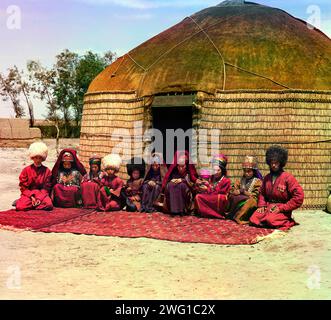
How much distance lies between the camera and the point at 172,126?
9.24m

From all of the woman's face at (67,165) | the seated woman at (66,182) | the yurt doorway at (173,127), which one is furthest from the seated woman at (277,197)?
the woman's face at (67,165)

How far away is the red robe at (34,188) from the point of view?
7.38m

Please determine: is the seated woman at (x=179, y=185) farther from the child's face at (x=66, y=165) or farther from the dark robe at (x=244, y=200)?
the child's face at (x=66, y=165)

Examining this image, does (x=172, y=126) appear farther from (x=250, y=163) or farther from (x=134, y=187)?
(x=250, y=163)

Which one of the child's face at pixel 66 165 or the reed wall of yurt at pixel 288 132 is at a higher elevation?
the reed wall of yurt at pixel 288 132

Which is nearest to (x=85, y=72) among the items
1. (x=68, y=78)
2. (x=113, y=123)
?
(x=68, y=78)

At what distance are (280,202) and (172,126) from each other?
3.04 meters

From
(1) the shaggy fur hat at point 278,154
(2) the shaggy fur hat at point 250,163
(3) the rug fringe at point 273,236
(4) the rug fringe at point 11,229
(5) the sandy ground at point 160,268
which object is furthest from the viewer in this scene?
(2) the shaggy fur hat at point 250,163

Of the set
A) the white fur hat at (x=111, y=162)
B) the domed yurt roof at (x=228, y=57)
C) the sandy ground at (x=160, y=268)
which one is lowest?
the sandy ground at (x=160, y=268)

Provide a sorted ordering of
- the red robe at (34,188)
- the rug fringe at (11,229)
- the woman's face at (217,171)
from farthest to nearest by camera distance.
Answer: the red robe at (34,188) → the woman's face at (217,171) → the rug fringe at (11,229)

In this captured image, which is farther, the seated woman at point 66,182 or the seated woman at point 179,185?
the seated woman at point 66,182

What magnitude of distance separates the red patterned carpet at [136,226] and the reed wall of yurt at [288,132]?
5.58 feet

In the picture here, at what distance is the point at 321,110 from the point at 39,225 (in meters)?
4.49

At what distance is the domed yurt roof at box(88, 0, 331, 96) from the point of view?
8.48m
